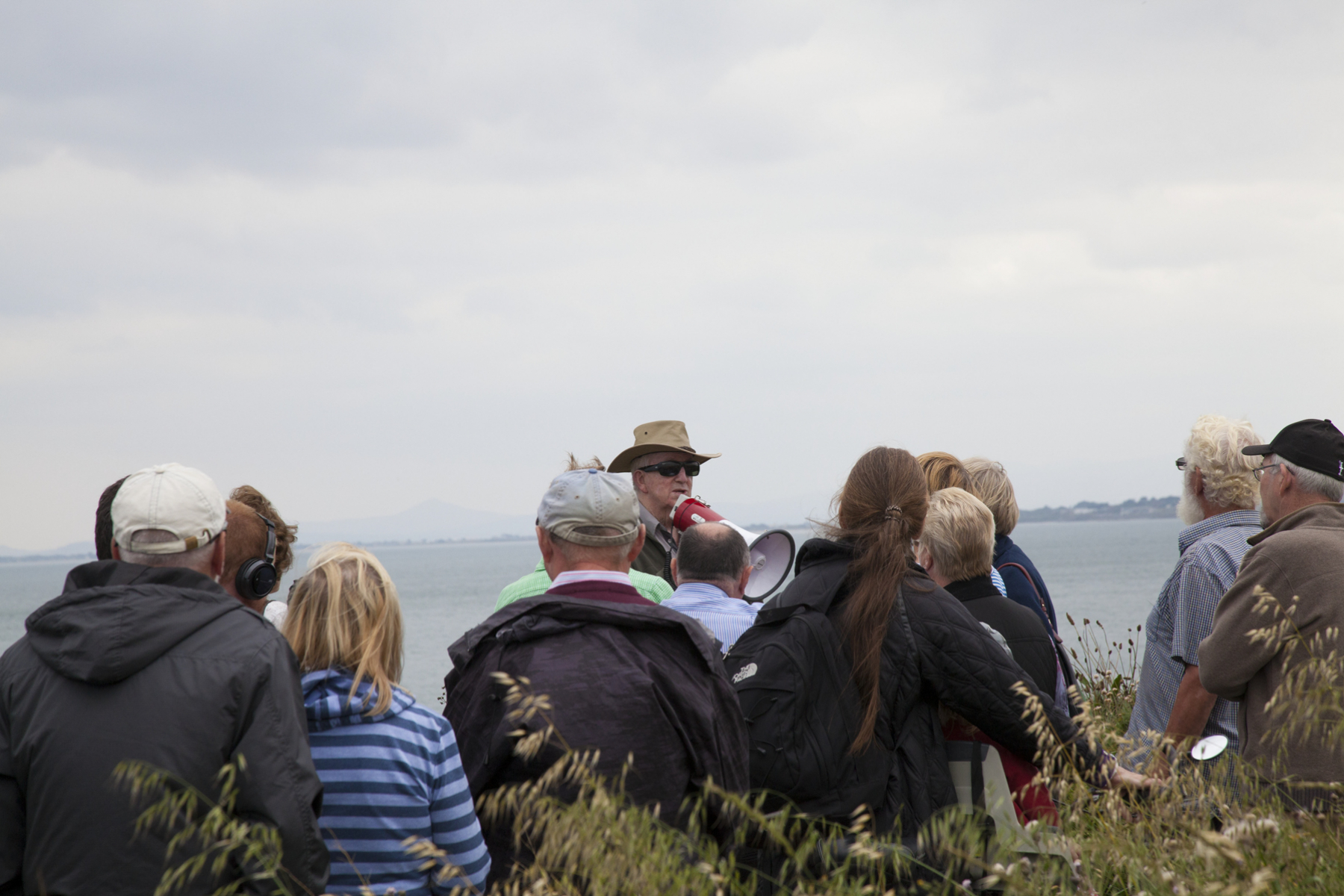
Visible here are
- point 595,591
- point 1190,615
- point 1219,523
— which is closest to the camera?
point 595,591

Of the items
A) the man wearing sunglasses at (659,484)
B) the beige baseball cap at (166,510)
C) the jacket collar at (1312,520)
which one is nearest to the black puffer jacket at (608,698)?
the beige baseball cap at (166,510)

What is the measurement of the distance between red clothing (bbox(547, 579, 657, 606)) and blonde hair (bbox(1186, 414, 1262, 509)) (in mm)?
2571

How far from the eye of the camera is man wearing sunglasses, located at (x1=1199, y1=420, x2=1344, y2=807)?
10.1 ft

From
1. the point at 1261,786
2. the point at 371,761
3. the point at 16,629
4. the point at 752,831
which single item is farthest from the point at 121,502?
the point at 16,629

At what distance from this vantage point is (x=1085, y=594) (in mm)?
47062

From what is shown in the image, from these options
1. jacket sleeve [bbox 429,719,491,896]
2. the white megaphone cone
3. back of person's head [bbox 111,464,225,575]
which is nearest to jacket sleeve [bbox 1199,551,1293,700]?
the white megaphone cone

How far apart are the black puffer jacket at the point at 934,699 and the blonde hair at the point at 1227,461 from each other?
5.02 feet

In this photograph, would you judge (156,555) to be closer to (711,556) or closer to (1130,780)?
(711,556)

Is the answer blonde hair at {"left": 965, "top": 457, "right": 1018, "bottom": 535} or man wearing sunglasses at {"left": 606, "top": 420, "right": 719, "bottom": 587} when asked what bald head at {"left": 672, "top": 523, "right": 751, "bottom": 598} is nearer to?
blonde hair at {"left": 965, "top": 457, "right": 1018, "bottom": 535}

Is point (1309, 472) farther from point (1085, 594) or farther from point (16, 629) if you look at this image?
point (16, 629)

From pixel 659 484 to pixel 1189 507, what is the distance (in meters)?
2.83

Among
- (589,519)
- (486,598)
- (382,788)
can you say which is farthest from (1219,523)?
(486,598)

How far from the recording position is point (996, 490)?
4730mm

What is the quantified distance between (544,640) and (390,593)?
1.43 ft
